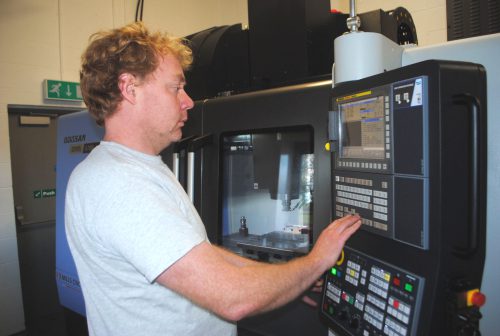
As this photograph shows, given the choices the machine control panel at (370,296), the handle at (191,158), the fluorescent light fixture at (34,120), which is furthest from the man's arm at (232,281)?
the fluorescent light fixture at (34,120)

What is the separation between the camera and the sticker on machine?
85cm

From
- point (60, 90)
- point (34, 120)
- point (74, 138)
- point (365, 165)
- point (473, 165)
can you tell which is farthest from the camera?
point (34, 120)

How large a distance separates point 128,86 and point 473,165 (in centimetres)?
93

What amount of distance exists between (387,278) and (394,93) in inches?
17.6

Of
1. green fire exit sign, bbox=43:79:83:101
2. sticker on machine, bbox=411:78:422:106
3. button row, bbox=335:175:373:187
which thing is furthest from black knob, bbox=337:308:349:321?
green fire exit sign, bbox=43:79:83:101

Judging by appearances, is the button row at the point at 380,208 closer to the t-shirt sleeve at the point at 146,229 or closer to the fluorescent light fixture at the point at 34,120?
the t-shirt sleeve at the point at 146,229

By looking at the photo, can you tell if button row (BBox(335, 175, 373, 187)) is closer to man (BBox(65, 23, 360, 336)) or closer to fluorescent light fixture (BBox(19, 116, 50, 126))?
man (BBox(65, 23, 360, 336))

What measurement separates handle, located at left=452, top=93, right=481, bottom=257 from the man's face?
784 millimetres

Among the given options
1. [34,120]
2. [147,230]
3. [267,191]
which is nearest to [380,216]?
[147,230]

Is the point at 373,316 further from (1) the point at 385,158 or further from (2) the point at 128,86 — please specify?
(2) the point at 128,86

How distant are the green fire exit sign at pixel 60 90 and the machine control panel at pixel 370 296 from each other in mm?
3404

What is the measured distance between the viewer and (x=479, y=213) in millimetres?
820

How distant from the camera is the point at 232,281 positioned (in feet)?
3.03

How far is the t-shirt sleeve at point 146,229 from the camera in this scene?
35.5 inches
